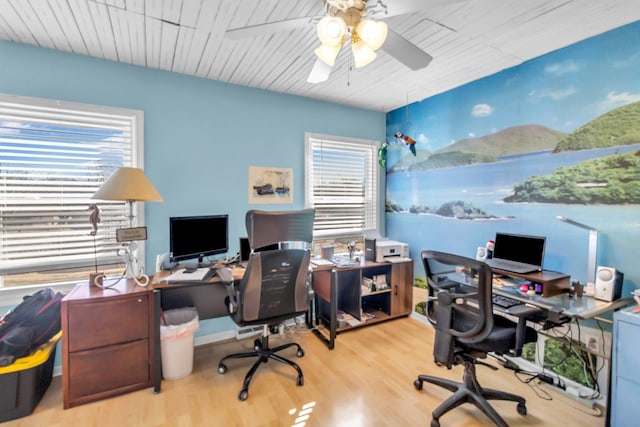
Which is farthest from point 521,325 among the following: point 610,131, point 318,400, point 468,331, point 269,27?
point 269,27

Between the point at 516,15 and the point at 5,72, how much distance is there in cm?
359

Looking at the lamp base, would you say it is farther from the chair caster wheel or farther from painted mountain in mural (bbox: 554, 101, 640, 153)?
painted mountain in mural (bbox: 554, 101, 640, 153)

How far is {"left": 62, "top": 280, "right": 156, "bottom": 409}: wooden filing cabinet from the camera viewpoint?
1912 mm

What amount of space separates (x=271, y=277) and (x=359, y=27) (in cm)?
164

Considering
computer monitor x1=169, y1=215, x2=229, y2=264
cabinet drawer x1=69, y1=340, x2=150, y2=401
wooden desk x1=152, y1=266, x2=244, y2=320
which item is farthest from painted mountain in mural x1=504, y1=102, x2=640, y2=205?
cabinet drawer x1=69, y1=340, x2=150, y2=401

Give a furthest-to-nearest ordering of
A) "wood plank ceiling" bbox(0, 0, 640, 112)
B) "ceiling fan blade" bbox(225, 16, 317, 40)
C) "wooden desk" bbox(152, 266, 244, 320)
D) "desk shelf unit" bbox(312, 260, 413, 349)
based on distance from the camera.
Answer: "desk shelf unit" bbox(312, 260, 413, 349) < "wooden desk" bbox(152, 266, 244, 320) < "wood plank ceiling" bbox(0, 0, 640, 112) < "ceiling fan blade" bbox(225, 16, 317, 40)

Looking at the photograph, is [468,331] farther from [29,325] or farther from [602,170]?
[29,325]

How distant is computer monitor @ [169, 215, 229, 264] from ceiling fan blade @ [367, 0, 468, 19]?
2.02m

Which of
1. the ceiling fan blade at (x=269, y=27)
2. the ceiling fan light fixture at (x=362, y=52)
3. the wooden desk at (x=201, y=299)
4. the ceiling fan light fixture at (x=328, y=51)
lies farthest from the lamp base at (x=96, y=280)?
the ceiling fan light fixture at (x=362, y=52)

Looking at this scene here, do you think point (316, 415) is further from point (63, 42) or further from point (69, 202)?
point (63, 42)

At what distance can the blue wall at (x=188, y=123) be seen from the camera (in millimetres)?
2268

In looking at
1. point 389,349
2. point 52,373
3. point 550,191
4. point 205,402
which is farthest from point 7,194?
point 550,191

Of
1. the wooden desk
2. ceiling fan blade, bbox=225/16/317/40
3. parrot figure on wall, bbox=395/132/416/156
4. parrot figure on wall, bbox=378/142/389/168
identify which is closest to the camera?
ceiling fan blade, bbox=225/16/317/40

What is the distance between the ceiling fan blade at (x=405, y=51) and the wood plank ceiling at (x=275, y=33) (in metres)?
0.21
